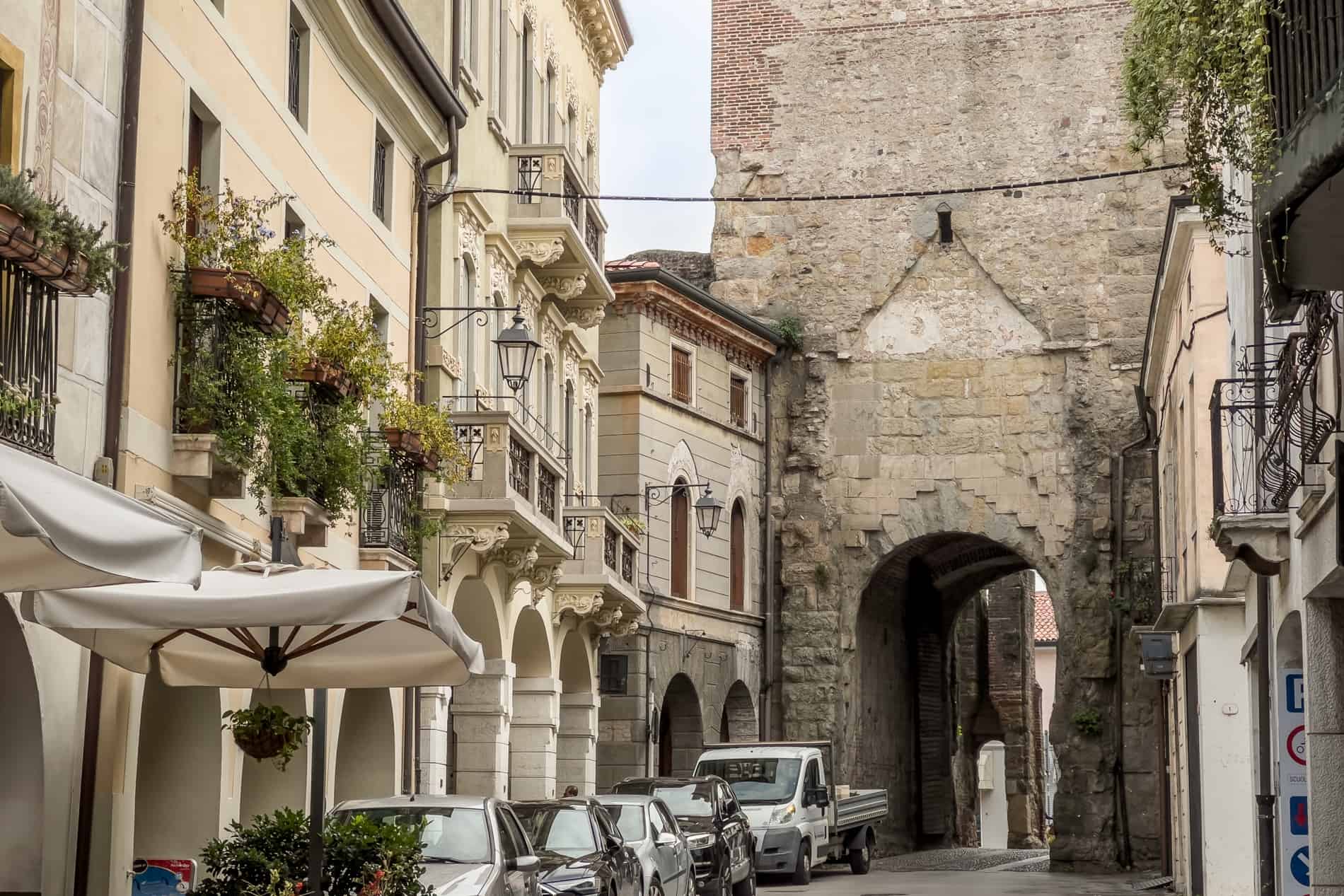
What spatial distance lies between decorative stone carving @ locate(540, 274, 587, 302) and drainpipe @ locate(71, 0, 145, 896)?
496 inches

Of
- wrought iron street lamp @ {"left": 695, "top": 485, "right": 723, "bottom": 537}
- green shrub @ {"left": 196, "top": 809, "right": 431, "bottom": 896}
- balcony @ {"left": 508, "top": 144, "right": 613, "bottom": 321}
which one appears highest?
balcony @ {"left": 508, "top": 144, "right": 613, "bottom": 321}

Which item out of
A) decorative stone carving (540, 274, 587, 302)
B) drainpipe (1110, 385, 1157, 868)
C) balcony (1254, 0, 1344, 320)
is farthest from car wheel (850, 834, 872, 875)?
balcony (1254, 0, 1344, 320)

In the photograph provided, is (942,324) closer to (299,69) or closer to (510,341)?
(510,341)

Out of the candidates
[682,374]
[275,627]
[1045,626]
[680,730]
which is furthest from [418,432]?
[1045,626]

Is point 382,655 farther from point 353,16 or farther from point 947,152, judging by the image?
point 947,152

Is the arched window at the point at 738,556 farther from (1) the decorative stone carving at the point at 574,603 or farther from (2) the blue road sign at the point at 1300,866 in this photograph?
(2) the blue road sign at the point at 1300,866

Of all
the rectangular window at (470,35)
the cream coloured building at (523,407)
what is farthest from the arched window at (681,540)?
the rectangular window at (470,35)

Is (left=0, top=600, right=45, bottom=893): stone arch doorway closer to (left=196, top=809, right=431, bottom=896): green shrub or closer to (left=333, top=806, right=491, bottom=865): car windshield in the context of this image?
(left=196, top=809, right=431, bottom=896): green shrub

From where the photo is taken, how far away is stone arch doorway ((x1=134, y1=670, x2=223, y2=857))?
12.9 m

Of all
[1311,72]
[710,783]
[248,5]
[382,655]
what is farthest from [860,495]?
[1311,72]

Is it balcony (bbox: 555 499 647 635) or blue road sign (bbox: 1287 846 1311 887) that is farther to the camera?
balcony (bbox: 555 499 647 635)

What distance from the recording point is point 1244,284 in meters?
14.4

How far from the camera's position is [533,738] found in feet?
76.8

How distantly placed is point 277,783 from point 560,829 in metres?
2.38
